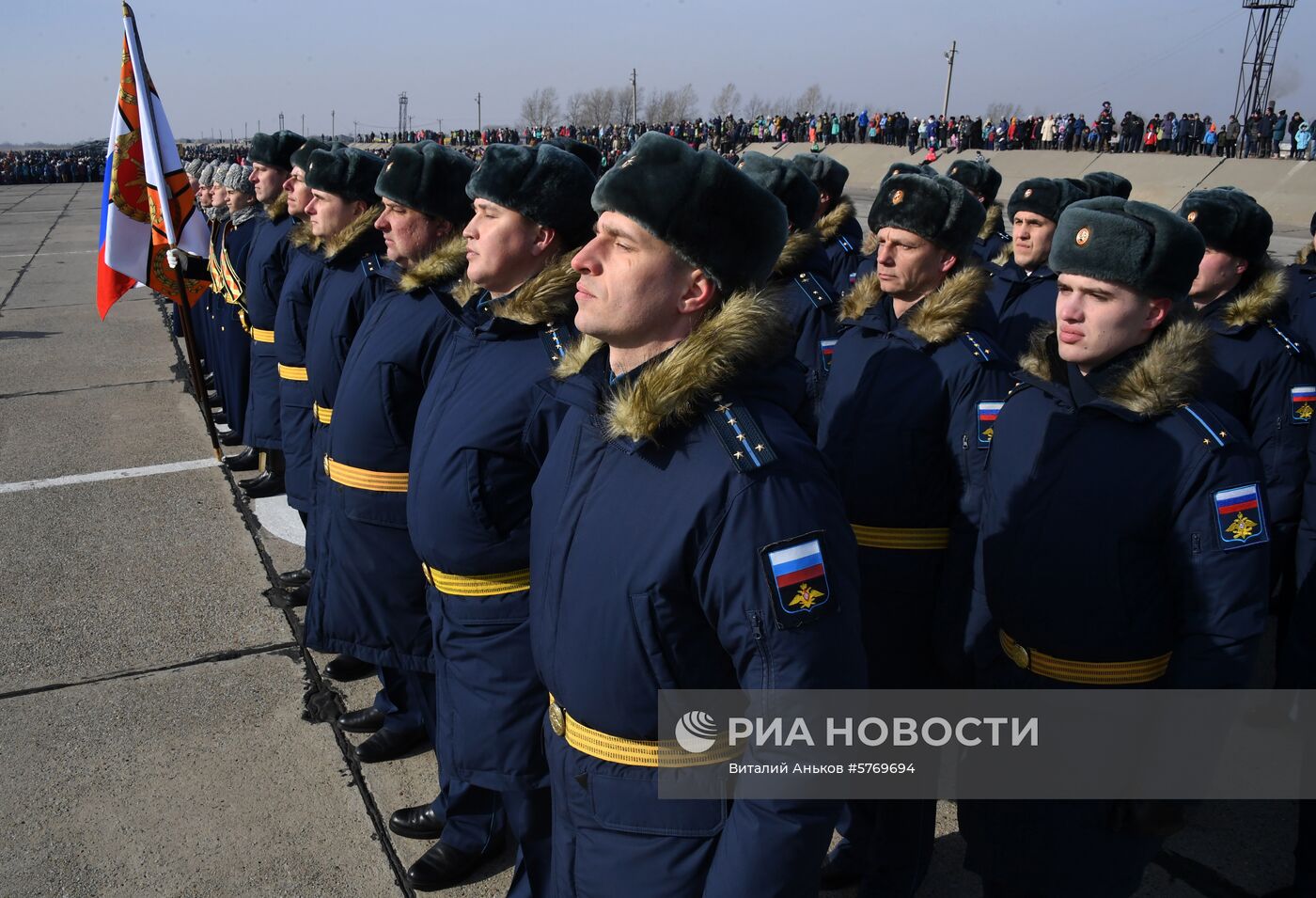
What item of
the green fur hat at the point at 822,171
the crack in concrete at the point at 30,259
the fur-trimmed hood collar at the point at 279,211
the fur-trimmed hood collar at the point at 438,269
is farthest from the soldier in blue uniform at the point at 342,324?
the crack in concrete at the point at 30,259

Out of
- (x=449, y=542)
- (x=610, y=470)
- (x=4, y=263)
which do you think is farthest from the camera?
(x=4, y=263)

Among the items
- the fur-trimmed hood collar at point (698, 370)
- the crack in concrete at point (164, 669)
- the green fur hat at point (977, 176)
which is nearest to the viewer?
the fur-trimmed hood collar at point (698, 370)

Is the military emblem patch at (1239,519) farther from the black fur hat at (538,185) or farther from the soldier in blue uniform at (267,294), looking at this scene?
the soldier in blue uniform at (267,294)

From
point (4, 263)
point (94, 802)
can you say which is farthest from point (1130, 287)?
point (4, 263)

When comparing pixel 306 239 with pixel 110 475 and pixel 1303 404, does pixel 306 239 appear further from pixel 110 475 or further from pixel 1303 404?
pixel 1303 404

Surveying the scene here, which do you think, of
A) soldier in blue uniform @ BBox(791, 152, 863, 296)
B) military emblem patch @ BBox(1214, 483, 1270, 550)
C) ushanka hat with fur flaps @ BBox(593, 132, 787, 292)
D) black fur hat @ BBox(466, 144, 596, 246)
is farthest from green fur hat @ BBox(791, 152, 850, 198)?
ushanka hat with fur flaps @ BBox(593, 132, 787, 292)

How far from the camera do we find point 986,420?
2.95 m

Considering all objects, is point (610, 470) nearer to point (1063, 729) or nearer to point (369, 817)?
point (1063, 729)

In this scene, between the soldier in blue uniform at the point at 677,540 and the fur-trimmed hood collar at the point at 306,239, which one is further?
the fur-trimmed hood collar at the point at 306,239

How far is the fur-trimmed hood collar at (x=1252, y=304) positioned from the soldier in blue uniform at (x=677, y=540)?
9.29 ft

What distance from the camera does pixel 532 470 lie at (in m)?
2.66

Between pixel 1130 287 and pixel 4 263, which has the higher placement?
pixel 1130 287

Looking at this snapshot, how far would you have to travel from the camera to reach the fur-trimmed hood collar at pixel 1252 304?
3906 mm

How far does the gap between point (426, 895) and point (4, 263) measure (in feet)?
68.7
